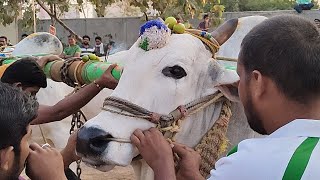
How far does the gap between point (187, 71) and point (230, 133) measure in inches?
20.2

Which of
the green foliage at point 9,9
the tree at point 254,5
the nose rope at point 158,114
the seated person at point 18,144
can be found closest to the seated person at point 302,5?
the green foliage at point 9,9

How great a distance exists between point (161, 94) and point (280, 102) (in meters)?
1.13

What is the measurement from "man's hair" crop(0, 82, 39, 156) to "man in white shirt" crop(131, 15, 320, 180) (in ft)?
1.96

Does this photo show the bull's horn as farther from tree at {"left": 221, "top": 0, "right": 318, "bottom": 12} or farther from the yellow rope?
tree at {"left": 221, "top": 0, "right": 318, "bottom": 12}

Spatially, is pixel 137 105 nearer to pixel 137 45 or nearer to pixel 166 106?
pixel 166 106

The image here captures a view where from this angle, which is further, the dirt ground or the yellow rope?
the dirt ground

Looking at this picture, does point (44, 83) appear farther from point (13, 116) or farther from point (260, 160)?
point (260, 160)

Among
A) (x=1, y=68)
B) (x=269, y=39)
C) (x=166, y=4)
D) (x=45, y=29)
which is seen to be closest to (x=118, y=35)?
(x=45, y=29)

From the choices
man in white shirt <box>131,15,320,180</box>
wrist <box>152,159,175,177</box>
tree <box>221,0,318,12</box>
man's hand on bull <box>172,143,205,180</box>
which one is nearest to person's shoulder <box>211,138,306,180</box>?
man in white shirt <box>131,15,320,180</box>

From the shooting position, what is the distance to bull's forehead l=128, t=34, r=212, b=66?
281cm

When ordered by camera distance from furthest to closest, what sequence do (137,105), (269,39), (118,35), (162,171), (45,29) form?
(45,29) → (118,35) → (137,105) → (162,171) → (269,39)

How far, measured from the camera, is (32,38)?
6062 mm

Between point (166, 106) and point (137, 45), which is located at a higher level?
point (137, 45)

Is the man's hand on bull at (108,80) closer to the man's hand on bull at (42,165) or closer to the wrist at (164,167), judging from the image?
the wrist at (164,167)
